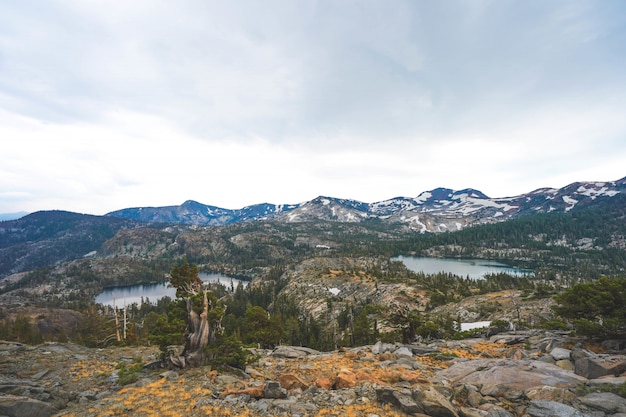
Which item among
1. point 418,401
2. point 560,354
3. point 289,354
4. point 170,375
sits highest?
point 418,401

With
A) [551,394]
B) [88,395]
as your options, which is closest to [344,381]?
[551,394]

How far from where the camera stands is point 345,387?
54.9 ft

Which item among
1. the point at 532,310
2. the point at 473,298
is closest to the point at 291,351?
the point at 532,310

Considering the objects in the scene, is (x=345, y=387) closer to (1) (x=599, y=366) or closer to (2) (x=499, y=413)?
(2) (x=499, y=413)

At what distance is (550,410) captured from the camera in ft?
40.0

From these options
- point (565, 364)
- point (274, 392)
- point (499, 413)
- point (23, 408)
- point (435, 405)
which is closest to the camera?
point (499, 413)

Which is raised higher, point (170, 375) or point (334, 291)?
Result: point (170, 375)

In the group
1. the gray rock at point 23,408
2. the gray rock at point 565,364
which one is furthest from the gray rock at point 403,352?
the gray rock at point 23,408

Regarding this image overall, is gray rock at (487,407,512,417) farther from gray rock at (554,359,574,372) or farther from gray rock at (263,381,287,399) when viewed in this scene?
gray rock at (263,381,287,399)

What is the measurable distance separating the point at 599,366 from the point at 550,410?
5800 millimetres

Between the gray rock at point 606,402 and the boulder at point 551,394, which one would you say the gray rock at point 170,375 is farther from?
the gray rock at point 606,402

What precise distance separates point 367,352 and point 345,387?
1229 cm

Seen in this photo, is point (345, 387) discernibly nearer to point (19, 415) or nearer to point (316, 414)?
point (316, 414)

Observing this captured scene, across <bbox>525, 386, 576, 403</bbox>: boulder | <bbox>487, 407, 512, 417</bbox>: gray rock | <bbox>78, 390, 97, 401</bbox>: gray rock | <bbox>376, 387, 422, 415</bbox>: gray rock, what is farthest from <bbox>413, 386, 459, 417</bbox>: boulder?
<bbox>78, 390, 97, 401</bbox>: gray rock
